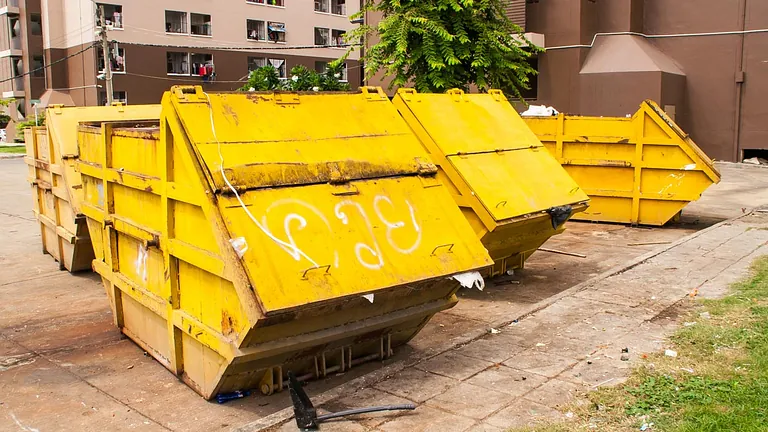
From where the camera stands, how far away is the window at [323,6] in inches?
1676

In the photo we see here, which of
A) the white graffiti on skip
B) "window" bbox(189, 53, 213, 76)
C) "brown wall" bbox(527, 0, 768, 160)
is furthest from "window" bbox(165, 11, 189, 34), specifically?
the white graffiti on skip

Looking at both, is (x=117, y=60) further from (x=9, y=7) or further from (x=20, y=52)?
(x=9, y=7)

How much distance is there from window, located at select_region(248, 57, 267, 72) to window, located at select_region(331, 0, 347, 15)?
6.72m

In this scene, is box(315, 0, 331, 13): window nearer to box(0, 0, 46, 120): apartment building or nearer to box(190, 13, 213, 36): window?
box(190, 13, 213, 36): window

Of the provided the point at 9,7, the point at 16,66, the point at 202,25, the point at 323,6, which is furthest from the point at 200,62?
the point at 9,7

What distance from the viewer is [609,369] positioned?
15.0ft

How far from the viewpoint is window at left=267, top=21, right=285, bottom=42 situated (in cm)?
3975

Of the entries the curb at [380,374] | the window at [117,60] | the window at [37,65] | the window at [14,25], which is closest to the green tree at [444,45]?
the curb at [380,374]

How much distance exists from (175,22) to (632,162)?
101 feet

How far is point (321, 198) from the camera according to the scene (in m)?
4.34

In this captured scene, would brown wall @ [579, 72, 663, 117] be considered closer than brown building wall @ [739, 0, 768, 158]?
Yes

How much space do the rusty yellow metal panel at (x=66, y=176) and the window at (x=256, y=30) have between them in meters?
31.3

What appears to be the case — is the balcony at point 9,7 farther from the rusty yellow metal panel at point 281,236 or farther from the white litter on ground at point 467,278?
the white litter on ground at point 467,278

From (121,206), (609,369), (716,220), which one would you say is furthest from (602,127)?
(121,206)
